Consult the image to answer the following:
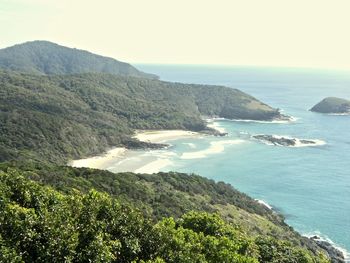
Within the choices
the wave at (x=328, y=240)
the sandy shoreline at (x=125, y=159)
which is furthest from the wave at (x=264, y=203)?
the sandy shoreline at (x=125, y=159)

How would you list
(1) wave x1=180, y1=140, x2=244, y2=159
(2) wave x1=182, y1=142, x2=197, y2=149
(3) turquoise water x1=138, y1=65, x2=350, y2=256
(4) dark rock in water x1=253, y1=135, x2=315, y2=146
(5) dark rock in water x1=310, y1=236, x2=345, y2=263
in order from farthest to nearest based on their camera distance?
(4) dark rock in water x1=253, y1=135, x2=315, y2=146, (2) wave x1=182, y1=142, x2=197, y2=149, (1) wave x1=180, y1=140, x2=244, y2=159, (3) turquoise water x1=138, y1=65, x2=350, y2=256, (5) dark rock in water x1=310, y1=236, x2=345, y2=263

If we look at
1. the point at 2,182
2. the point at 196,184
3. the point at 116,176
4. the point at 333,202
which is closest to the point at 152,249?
the point at 2,182

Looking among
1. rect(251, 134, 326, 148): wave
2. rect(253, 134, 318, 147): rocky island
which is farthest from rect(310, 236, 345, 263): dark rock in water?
rect(253, 134, 318, 147): rocky island

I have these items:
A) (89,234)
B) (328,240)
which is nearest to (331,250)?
(328,240)

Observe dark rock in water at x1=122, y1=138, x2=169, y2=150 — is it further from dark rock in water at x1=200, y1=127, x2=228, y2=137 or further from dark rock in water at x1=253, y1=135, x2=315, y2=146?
dark rock in water at x1=253, y1=135, x2=315, y2=146

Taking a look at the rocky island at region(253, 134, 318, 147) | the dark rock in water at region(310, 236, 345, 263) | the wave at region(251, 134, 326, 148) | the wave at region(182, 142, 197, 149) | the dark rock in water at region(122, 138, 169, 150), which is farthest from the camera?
the rocky island at region(253, 134, 318, 147)

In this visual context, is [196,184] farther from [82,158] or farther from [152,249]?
[152,249]
